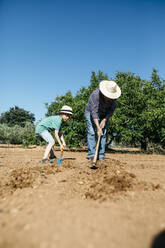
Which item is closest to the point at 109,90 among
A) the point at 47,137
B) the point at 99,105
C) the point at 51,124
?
the point at 99,105

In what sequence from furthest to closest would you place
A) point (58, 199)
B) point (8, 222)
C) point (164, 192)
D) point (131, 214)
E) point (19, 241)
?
point (164, 192), point (58, 199), point (131, 214), point (8, 222), point (19, 241)

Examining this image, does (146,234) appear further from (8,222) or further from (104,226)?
(8,222)

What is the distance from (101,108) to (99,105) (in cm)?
12

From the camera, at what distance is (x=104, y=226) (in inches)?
74.1

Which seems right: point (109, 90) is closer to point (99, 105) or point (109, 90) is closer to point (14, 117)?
point (99, 105)

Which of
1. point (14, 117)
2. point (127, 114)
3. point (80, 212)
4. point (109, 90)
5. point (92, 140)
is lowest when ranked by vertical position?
point (80, 212)

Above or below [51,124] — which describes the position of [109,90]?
above

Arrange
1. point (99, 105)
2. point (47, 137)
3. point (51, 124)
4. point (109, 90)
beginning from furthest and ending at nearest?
1. point (51, 124)
2. point (47, 137)
3. point (99, 105)
4. point (109, 90)

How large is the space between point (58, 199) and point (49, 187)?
67cm

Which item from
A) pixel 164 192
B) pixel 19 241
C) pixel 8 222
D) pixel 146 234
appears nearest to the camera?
pixel 19 241

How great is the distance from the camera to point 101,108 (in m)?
5.67

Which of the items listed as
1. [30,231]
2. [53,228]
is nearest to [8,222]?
[30,231]

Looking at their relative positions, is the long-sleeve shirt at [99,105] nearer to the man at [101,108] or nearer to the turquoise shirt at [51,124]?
the man at [101,108]

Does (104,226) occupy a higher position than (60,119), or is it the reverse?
(60,119)
